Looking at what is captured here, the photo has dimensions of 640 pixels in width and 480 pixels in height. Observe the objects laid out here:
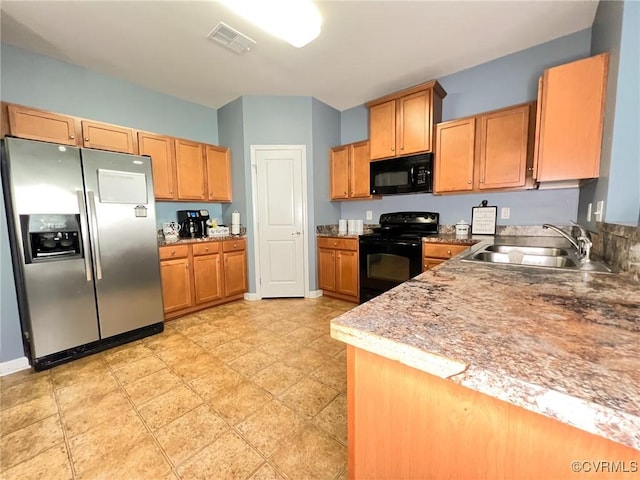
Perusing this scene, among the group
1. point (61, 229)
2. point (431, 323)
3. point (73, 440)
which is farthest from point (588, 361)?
point (61, 229)

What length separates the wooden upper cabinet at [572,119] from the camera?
157 cm

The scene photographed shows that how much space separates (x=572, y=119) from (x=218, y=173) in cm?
355

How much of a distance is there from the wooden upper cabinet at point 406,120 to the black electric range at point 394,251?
0.84 meters

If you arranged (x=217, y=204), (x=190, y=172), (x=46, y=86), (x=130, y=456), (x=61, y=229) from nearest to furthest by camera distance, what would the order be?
(x=130, y=456) < (x=61, y=229) < (x=46, y=86) < (x=190, y=172) < (x=217, y=204)

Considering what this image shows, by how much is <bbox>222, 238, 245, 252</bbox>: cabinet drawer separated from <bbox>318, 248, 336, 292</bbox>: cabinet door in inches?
42.0

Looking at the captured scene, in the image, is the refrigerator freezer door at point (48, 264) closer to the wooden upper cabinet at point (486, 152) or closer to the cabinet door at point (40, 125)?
the cabinet door at point (40, 125)

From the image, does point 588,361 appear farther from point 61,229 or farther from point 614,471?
point 61,229

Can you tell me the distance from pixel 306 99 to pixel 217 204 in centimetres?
193

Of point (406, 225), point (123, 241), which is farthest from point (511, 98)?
point (123, 241)

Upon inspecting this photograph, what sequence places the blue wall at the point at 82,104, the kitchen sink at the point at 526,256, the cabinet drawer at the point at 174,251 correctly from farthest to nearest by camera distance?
1. the cabinet drawer at the point at 174,251
2. the blue wall at the point at 82,104
3. the kitchen sink at the point at 526,256

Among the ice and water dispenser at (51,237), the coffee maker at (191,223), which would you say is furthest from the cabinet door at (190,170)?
the ice and water dispenser at (51,237)

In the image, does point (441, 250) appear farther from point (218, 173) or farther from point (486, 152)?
point (218, 173)

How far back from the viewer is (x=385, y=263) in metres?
2.98

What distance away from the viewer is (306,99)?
11.1ft
